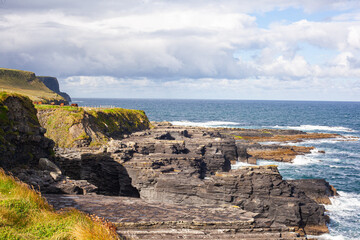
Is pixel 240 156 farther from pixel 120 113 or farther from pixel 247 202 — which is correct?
pixel 247 202

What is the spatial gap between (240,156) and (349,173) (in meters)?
19.6

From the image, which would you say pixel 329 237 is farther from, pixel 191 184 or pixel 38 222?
pixel 38 222

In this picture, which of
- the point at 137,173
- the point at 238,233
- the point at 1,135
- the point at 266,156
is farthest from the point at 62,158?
the point at 266,156

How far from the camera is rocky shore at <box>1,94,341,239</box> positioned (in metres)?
11.8

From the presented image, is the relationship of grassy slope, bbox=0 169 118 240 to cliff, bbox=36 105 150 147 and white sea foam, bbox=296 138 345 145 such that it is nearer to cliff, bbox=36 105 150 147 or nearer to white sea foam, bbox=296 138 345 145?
cliff, bbox=36 105 150 147

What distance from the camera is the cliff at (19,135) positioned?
63.8ft

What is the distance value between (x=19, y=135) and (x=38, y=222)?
13.8 meters

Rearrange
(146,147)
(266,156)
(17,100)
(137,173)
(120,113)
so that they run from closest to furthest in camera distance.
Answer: (17,100), (137,173), (146,147), (120,113), (266,156)

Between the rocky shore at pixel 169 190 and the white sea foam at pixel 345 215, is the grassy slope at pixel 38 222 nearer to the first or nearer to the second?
the rocky shore at pixel 169 190

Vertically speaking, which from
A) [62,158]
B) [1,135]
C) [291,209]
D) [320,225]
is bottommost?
[320,225]

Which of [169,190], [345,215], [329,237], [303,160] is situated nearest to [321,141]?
[303,160]

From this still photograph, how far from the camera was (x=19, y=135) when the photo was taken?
20984mm

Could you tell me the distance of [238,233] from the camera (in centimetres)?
1166

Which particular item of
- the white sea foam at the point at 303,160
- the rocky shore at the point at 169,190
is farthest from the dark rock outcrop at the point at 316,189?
the white sea foam at the point at 303,160
